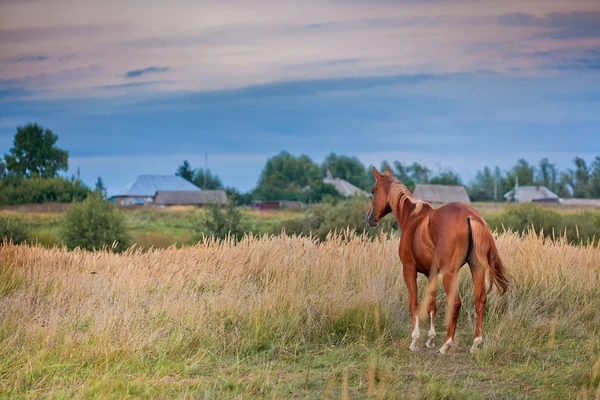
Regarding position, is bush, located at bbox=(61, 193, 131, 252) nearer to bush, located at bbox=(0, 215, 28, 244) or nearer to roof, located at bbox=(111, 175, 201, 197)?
bush, located at bbox=(0, 215, 28, 244)

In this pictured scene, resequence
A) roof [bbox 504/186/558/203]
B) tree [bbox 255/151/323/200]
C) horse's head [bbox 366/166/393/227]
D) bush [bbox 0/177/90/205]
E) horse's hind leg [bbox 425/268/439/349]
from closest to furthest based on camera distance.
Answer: horse's hind leg [bbox 425/268/439/349], horse's head [bbox 366/166/393/227], bush [bbox 0/177/90/205], tree [bbox 255/151/323/200], roof [bbox 504/186/558/203]

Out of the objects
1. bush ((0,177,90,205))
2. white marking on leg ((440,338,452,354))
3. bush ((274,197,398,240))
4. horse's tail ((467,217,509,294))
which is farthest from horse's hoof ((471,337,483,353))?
bush ((0,177,90,205))

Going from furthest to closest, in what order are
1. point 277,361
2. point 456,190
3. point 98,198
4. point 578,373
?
point 456,190 → point 98,198 → point 277,361 → point 578,373

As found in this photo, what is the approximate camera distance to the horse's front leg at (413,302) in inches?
283

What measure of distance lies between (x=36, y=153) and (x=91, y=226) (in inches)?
1052

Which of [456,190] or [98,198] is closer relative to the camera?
[98,198]

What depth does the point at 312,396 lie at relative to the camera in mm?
5680

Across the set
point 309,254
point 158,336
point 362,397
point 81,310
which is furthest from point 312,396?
point 309,254

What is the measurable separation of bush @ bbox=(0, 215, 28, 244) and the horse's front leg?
22953mm

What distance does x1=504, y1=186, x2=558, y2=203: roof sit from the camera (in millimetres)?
67688

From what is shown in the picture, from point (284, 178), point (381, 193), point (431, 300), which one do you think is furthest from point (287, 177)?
point (431, 300)

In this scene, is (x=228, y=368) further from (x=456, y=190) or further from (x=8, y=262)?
(x=456, y=190)

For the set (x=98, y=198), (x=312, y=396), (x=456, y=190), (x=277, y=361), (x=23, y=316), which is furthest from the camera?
(x=456, y=190)

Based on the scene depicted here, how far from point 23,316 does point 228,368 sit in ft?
8.43
